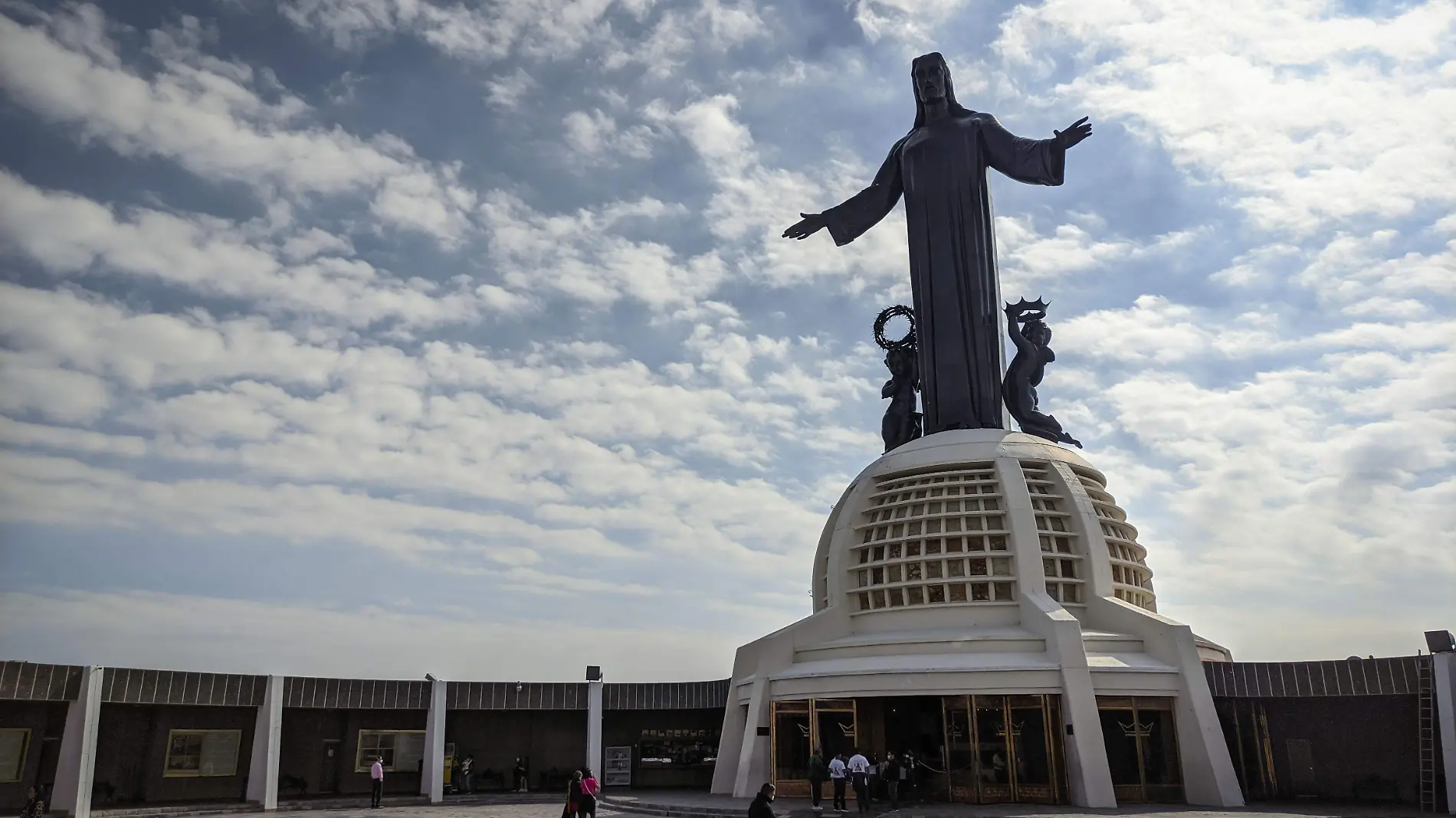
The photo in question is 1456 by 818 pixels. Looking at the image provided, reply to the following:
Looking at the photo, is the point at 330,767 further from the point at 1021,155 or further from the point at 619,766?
the point at 1021,155

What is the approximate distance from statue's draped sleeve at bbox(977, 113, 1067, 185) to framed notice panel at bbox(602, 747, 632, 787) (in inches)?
1092

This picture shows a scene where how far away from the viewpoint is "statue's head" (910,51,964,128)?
44312 mm

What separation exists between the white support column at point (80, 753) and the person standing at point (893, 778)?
68.7 feet

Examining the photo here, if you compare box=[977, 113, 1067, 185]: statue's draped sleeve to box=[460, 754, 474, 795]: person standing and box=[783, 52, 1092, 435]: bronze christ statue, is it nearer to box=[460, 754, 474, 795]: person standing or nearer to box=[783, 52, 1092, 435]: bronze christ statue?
box=[783, 52, 1092, 435]: bronze christ statue

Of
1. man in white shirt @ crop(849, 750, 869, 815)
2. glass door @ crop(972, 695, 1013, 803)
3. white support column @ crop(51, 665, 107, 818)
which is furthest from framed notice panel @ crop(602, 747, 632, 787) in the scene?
white support column @ crop(51, 665, 107, 818)

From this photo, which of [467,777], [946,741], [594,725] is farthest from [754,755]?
[467,777]

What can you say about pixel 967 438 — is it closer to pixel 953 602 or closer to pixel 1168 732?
pixel 953 602

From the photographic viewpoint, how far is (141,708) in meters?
32.0

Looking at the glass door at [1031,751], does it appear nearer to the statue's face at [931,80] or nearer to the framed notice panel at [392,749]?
the framed notice panel at [392,749]

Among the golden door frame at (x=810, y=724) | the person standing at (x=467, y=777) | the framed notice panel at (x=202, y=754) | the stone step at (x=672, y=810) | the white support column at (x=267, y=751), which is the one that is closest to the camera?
the stone step at (x=672, y=810)

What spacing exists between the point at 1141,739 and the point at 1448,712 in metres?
7.40

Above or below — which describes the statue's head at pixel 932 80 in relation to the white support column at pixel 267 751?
above

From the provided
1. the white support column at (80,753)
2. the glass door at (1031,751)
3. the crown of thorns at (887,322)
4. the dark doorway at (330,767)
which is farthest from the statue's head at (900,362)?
the white support column at (80,753)

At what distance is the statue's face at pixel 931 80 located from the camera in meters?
44.3
